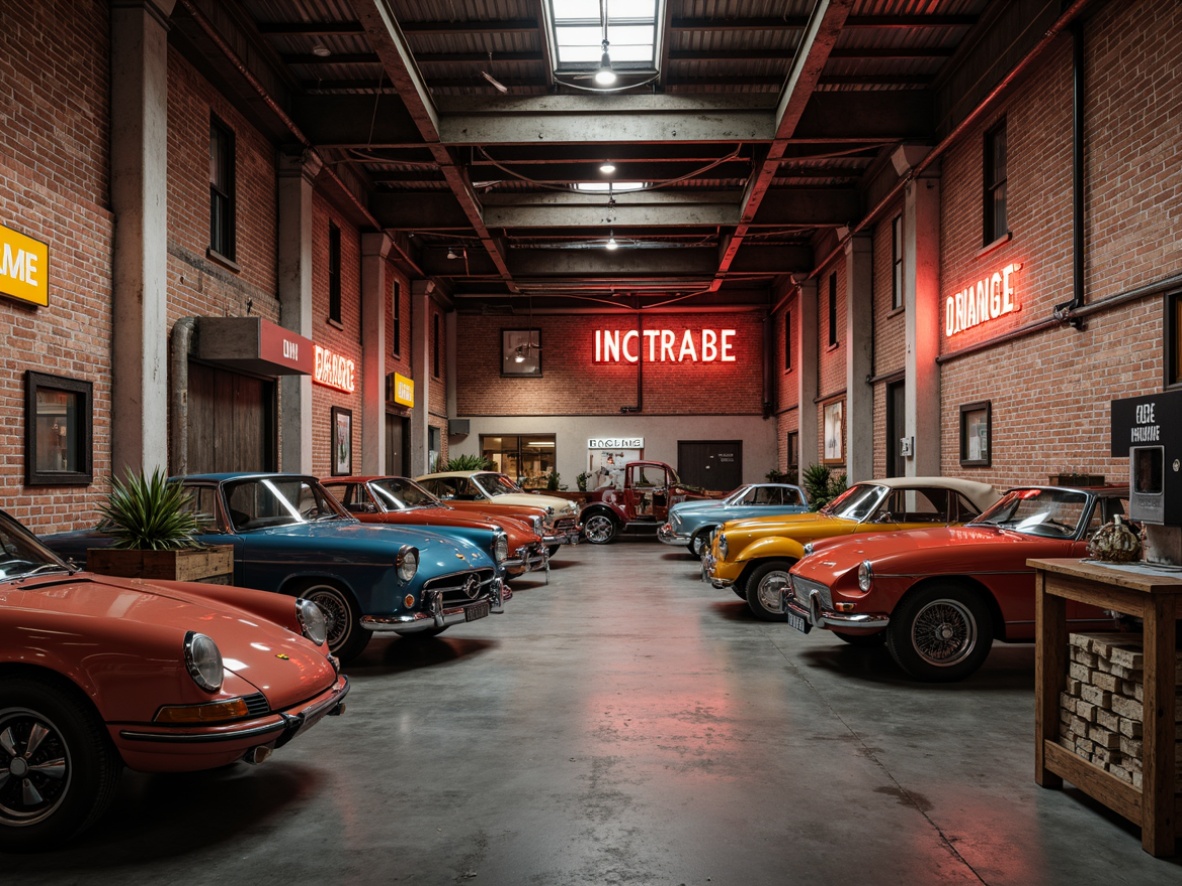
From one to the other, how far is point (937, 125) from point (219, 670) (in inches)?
493

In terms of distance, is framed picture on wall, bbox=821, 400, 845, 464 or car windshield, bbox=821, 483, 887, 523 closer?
car windshield, bbox=821, 483, 887, 523

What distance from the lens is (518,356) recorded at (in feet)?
88.4

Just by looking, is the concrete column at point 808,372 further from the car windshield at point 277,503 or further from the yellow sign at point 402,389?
the car windshield at point 277,503

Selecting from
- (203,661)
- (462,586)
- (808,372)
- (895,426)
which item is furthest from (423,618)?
(808,372)

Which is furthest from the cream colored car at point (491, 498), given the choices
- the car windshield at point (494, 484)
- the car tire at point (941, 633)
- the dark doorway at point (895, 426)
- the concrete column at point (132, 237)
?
the car tire at point (941, 633)

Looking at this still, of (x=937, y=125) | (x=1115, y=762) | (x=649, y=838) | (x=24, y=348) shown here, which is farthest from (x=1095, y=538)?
(x=937, y=125)

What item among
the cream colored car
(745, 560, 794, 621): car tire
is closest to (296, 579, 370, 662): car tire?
A: (745, 560, 794, 621): car tire

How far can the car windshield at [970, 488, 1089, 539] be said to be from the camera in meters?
6.46

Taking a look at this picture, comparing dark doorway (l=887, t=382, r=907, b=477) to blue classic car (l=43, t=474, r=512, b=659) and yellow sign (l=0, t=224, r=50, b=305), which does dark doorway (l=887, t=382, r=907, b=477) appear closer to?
blue classic car (l=43, t=474, r=512, b=659)

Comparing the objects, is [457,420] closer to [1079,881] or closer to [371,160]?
[371,160]

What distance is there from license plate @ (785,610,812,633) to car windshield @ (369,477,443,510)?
5.19m

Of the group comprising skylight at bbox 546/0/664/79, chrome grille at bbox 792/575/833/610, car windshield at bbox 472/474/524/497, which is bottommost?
chrome grille at bbox 792/575/833/610

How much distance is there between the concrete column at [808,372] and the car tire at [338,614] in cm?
1637

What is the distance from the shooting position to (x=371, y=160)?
13938 millimetres
